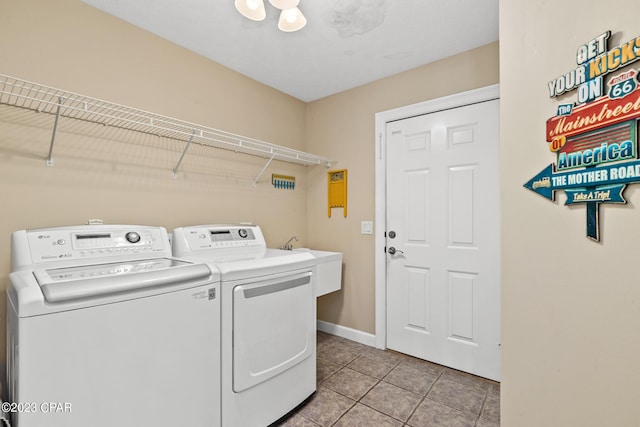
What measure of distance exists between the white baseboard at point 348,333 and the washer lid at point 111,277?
1.86 metres

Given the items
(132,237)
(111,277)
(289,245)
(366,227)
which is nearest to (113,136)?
(132,237)

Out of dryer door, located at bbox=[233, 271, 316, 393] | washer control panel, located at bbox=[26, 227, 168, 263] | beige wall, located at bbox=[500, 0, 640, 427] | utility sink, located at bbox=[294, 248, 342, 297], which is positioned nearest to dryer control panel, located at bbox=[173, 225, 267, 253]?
washer control panel, located at bbox=[26, 227, 168, 263]

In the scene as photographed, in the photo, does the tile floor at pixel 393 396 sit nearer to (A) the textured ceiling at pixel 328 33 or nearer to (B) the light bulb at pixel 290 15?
(B) the light bulb at pixel 290 15

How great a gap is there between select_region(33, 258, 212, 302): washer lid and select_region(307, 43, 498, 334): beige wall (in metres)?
1.69

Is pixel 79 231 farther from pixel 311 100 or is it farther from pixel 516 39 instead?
pixel 311 100

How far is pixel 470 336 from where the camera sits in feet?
7.22

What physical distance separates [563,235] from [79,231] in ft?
6.60

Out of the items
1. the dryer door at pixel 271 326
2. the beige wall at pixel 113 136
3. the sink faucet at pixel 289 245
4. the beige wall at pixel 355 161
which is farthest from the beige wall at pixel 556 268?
the sink faucet at pixel 289 245

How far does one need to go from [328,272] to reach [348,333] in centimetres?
71

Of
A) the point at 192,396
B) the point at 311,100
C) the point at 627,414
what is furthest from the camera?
the point at 311,100

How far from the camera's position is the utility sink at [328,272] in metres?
2.54

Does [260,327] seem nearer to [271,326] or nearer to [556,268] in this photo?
[271,326]

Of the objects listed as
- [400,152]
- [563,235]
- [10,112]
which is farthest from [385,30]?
[10,112]

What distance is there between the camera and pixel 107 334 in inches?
41.8
